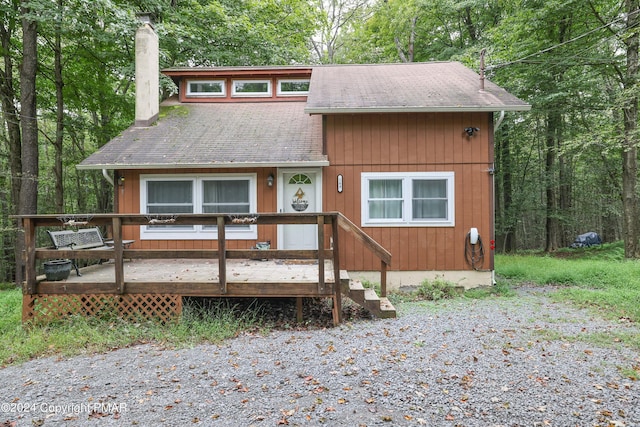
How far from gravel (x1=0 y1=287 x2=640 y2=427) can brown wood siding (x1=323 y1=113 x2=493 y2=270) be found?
2467 millimetres

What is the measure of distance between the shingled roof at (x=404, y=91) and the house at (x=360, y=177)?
0.04 metres

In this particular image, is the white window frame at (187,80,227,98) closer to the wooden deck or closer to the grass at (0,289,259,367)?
the wooden deck

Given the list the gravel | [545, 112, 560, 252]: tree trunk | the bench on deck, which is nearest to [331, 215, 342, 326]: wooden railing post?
the gravel

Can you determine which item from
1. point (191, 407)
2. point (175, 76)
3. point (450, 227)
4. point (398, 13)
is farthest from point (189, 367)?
point (398, 13)

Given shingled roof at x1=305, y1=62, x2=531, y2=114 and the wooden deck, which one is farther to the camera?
shingled roof at x1=305, y1=62, x2=531, y2=114

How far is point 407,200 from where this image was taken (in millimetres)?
6895

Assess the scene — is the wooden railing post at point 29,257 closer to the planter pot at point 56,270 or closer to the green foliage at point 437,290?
the planter pot at point 56,270

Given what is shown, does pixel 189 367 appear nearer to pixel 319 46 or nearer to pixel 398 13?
pixel 398 13

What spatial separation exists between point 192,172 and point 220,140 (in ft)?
3.37

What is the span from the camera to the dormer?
9.65m

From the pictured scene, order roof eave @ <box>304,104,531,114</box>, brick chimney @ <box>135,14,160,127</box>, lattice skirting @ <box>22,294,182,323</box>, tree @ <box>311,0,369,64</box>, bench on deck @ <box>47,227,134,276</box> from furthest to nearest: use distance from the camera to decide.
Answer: tree @ <box>311,0,369,64</box>, brick chimney @ <box>135,14,160,127</box>, roof eave @ <box>304,104,531,114</box>, bench on deck @ <box>47,227,134,276</box>, lattice skirting @ <box>22,294,182,323</box>

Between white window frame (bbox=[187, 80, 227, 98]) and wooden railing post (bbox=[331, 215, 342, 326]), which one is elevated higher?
white window frame (bbox=[187, 80, 227, 98])

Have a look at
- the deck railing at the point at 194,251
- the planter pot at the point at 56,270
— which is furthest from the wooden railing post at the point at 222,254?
the planter pot at the point at 56,270

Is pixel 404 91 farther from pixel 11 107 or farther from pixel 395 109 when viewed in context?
pixel 11 107
